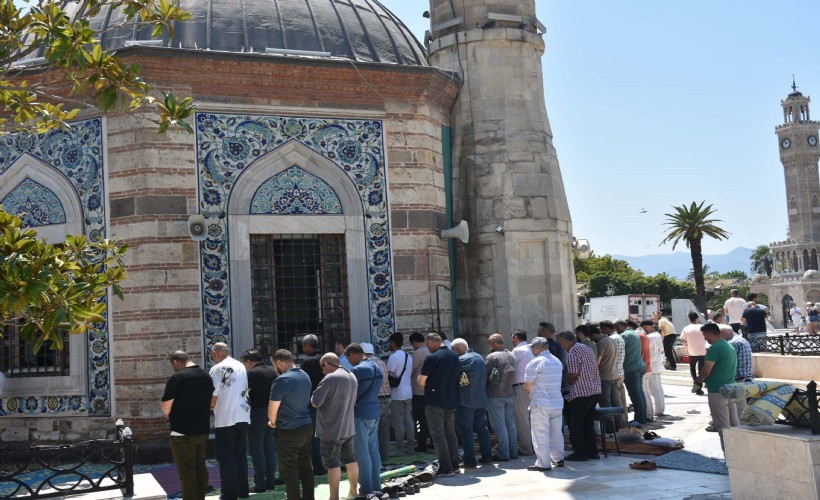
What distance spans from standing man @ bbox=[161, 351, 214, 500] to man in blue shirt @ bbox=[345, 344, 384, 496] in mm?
1544

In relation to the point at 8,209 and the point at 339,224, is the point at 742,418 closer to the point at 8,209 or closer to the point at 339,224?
the point at 339,224

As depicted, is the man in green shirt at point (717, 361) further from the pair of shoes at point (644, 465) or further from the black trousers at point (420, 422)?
the black trousers at point (420, 422)

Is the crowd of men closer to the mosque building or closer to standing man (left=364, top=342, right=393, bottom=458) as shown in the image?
standing man (left=364, top=342, right=393, bottom=458)

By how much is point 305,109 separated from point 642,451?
6532mm

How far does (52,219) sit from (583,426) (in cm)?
774

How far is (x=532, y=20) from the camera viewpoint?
15297mm

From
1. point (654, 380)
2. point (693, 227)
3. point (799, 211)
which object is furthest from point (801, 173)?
point (654, 380)

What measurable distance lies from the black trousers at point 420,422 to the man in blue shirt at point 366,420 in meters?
2.58

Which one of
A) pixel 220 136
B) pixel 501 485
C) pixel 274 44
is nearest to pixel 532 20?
pixel 274 44

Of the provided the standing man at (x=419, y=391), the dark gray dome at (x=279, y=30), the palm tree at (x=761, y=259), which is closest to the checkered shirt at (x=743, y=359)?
the standing man at (x=419, y=391)

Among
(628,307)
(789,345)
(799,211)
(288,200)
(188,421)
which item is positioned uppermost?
(799,211)

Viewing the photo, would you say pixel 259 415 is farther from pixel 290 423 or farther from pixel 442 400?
pixel 442 400

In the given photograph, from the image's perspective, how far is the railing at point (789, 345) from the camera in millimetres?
18516

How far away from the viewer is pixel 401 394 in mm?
Result: 11367
